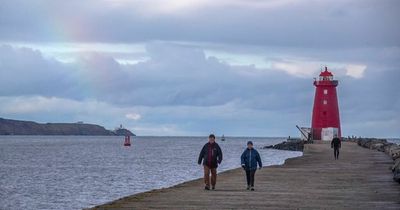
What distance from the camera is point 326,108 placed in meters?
79.6

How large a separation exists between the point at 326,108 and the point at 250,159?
188 ft

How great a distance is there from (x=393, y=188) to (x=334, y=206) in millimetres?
5517

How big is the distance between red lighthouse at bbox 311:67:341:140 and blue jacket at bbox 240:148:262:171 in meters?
56.6

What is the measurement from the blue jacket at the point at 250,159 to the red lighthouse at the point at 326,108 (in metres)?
56.6

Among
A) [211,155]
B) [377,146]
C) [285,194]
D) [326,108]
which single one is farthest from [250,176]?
[326,108]

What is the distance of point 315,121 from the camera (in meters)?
81.5

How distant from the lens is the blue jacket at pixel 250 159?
23.4m

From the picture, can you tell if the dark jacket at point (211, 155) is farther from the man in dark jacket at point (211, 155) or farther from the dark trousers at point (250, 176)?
the dark trousers at point (250, 176)

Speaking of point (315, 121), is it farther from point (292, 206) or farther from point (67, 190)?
point (292, 206)

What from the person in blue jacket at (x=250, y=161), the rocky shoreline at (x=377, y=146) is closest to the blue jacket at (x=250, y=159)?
the person in blue jacket at (x=250, y=161)

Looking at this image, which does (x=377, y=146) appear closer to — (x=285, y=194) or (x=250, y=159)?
(x=250, y=159)

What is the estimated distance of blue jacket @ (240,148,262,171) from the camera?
76.7ft

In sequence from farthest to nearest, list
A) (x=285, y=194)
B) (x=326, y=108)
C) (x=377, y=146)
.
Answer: (x=326, y=108) → (x=377, y=146) → (x=285, y=194)

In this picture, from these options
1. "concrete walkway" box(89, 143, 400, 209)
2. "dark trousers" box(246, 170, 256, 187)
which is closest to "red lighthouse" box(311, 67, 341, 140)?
"concrete walkway" box(89, 143, 400, 209)
